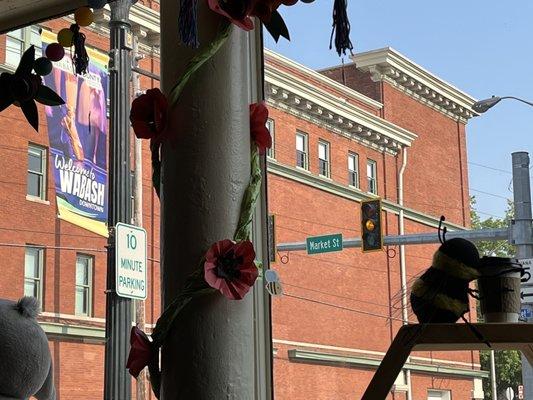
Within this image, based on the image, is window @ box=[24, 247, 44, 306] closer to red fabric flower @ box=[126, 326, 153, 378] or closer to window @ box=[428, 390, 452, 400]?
window @ box=[428, 390, 452, 400]

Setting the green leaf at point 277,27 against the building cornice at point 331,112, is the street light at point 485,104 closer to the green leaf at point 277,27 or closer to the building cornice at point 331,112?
the building cornice at point 331,112

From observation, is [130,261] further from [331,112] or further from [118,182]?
[331,112]

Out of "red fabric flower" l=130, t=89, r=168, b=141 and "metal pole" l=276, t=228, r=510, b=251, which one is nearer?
"red fabric flower" l=130, t=89, r=168, b=141

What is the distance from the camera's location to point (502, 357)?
5.50ft

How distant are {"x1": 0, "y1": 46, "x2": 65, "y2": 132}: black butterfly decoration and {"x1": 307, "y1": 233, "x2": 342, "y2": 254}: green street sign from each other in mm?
2938

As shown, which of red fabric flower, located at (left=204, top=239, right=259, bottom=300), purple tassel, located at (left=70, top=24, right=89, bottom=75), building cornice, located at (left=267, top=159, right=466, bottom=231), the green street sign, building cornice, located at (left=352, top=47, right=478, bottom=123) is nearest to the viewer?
red fabric flower, located at (left=204, top=239, right=259, bottom=300)

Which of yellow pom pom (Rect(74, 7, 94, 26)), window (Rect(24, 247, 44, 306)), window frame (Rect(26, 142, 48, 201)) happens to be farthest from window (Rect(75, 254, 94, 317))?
yellow pom pom (Rect(74, 7, 94, 26))

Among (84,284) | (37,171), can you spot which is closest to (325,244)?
(37,171)

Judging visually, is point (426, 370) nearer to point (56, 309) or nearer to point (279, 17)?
point (279, 17)

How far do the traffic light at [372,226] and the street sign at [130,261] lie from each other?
58.6 inches

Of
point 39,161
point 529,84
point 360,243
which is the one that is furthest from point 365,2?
point 39,161

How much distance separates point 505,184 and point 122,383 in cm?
303

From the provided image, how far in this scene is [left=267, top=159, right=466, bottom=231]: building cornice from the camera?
2.26 metres

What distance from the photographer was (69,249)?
9508 millimetres
